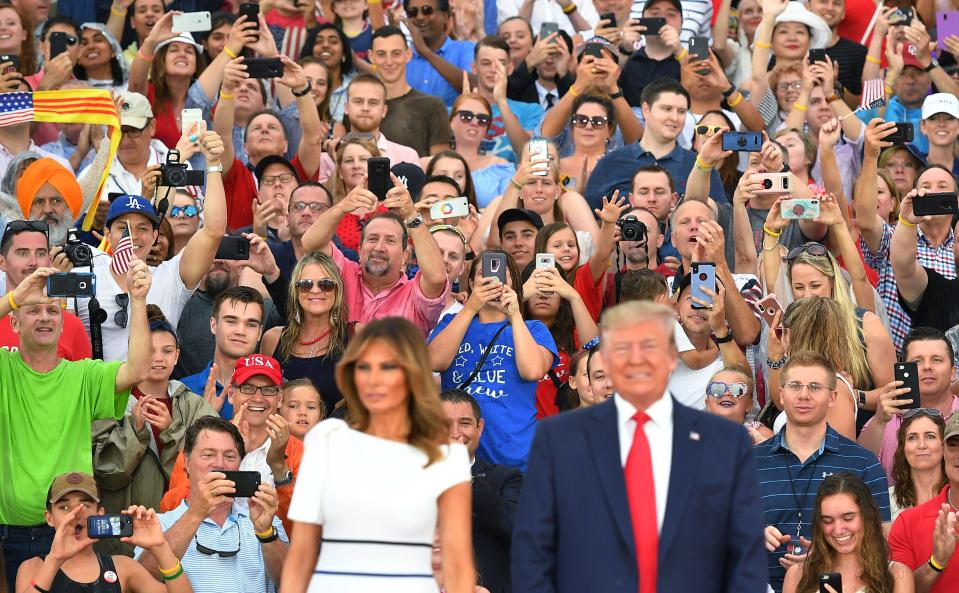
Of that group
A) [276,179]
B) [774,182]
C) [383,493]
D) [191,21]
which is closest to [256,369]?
[276,179]

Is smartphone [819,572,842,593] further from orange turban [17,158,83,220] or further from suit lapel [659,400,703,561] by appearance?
orange turban [17,158,83,220]

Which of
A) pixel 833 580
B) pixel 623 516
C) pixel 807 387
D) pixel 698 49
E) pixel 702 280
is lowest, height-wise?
pixel 833 580

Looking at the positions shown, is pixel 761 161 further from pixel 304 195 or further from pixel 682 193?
pixel 304 195

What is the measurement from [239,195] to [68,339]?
2.52 metres

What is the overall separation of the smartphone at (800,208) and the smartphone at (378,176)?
2.22 m

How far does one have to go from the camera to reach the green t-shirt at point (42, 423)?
8.91 m

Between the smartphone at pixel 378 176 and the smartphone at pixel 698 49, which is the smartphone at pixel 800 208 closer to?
the smartphone at pixel 378 176

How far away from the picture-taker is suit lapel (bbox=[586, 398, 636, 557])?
569 cm

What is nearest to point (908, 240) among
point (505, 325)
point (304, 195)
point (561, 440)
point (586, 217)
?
point (586, 217)

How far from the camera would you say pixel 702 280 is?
9.92 metres

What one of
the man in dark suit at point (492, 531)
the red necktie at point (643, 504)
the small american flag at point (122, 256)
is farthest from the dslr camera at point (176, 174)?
the red necktie at point (643, 504)

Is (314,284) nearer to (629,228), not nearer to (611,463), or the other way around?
(629,228)

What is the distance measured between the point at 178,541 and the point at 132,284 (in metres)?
1.36

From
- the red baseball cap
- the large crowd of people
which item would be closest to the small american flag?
the large crowd of people
